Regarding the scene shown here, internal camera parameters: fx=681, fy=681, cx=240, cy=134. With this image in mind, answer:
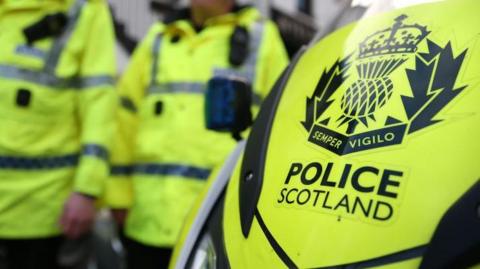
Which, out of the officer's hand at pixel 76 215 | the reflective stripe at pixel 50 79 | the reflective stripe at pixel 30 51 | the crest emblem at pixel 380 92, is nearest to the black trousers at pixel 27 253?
the officer's hand at pixel 76 215

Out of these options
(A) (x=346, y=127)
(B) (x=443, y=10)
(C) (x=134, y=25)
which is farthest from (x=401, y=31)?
(C) (x=134, y=25)

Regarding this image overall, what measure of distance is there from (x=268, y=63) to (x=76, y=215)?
97 centimetres

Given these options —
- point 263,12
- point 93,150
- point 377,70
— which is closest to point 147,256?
point 93,150

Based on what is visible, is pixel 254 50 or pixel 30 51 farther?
pixel 254 50

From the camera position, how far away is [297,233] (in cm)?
109

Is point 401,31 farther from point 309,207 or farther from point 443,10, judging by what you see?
point 309,207

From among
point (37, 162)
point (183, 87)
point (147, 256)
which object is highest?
point (183, 87)

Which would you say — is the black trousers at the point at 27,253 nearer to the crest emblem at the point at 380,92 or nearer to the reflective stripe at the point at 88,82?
the reflective stripe at the point at 88,82

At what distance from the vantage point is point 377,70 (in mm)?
1193

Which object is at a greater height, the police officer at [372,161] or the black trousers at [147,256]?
the police officer at [372,161]

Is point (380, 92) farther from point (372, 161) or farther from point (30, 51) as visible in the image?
point (30, 51)

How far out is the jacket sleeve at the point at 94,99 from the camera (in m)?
2.56

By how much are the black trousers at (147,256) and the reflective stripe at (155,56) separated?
68cm

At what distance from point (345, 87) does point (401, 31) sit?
142mm
